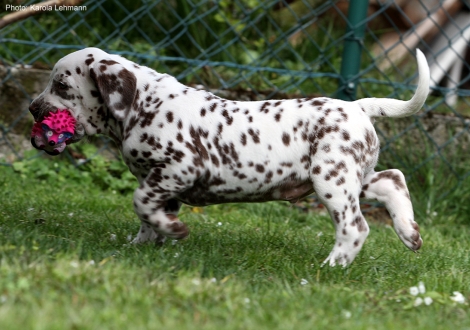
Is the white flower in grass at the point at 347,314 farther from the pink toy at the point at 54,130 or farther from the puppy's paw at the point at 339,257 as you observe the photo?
the pink toy at the point at 54,130

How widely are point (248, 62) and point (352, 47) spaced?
1.37 m

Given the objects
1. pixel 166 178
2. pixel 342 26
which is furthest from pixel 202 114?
pixel 342 26

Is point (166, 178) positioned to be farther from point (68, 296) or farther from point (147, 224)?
point (68, 296)

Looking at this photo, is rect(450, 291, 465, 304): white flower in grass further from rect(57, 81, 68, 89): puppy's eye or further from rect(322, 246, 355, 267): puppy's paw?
rect(57, 81, 68, 89): puppy's eye

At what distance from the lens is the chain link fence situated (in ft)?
21.2

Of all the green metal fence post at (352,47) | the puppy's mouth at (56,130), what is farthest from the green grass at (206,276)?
the green metal fence post at (352,47)

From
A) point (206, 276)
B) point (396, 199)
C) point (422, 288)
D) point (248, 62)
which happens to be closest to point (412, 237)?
point (396, 199)

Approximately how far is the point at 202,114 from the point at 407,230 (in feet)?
4.21

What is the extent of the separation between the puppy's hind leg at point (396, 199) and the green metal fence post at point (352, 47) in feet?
7.11

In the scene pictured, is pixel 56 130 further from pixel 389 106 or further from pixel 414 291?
pixel 414 291

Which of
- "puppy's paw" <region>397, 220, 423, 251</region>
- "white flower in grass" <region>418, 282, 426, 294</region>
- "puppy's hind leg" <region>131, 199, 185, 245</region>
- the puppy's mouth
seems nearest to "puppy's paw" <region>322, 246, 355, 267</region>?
"puppy's paw" <region>397, 220, 423, 251</region>

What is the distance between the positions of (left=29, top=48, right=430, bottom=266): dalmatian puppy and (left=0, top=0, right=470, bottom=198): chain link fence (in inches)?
81.3

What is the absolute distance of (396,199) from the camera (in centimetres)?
417

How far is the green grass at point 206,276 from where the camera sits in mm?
2836
